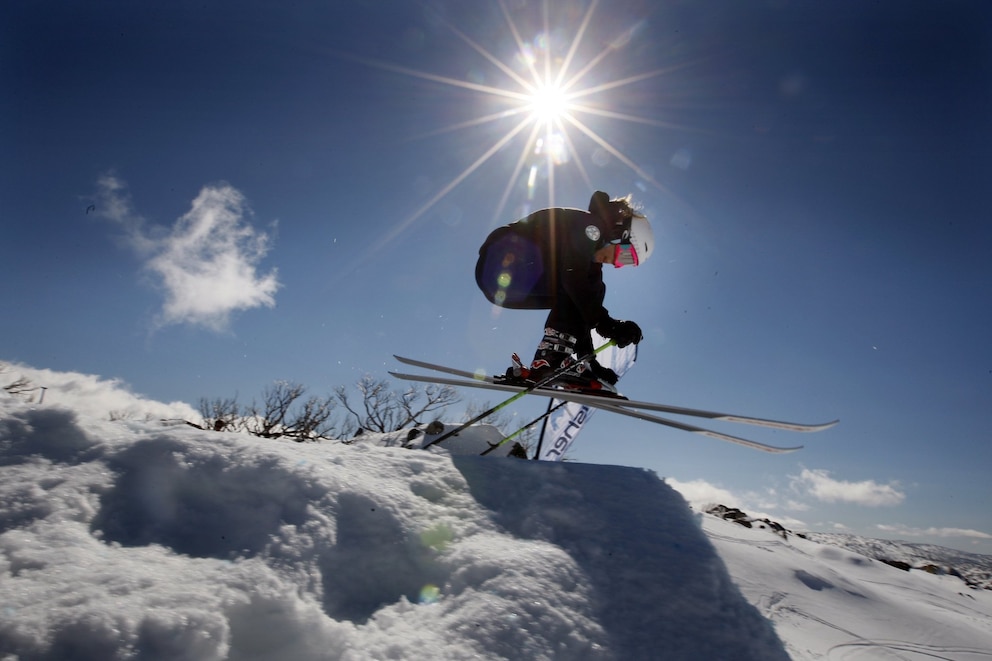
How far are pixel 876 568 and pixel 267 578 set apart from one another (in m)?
4.51

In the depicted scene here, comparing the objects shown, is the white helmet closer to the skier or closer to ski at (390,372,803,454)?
the skier

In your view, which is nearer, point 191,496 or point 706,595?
point 191,496

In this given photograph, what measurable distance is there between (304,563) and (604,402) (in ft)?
9.50

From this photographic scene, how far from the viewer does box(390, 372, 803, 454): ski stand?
3.29 meters

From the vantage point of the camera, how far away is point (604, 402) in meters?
3.94

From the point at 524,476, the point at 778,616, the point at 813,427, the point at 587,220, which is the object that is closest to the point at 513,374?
the point at 587,220

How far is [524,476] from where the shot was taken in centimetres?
257

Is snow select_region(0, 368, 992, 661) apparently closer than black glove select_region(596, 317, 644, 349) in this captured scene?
Yes

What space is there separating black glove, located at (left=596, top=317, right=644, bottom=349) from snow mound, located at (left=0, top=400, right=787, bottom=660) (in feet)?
6.95

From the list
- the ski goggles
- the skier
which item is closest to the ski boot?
the skier

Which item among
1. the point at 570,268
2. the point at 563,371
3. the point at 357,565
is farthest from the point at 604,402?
the point at 357,565

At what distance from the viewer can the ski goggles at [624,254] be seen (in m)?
4.37

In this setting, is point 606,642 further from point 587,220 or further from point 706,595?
point 587,220

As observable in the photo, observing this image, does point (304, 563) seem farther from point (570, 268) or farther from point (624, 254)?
point (624, 254)
